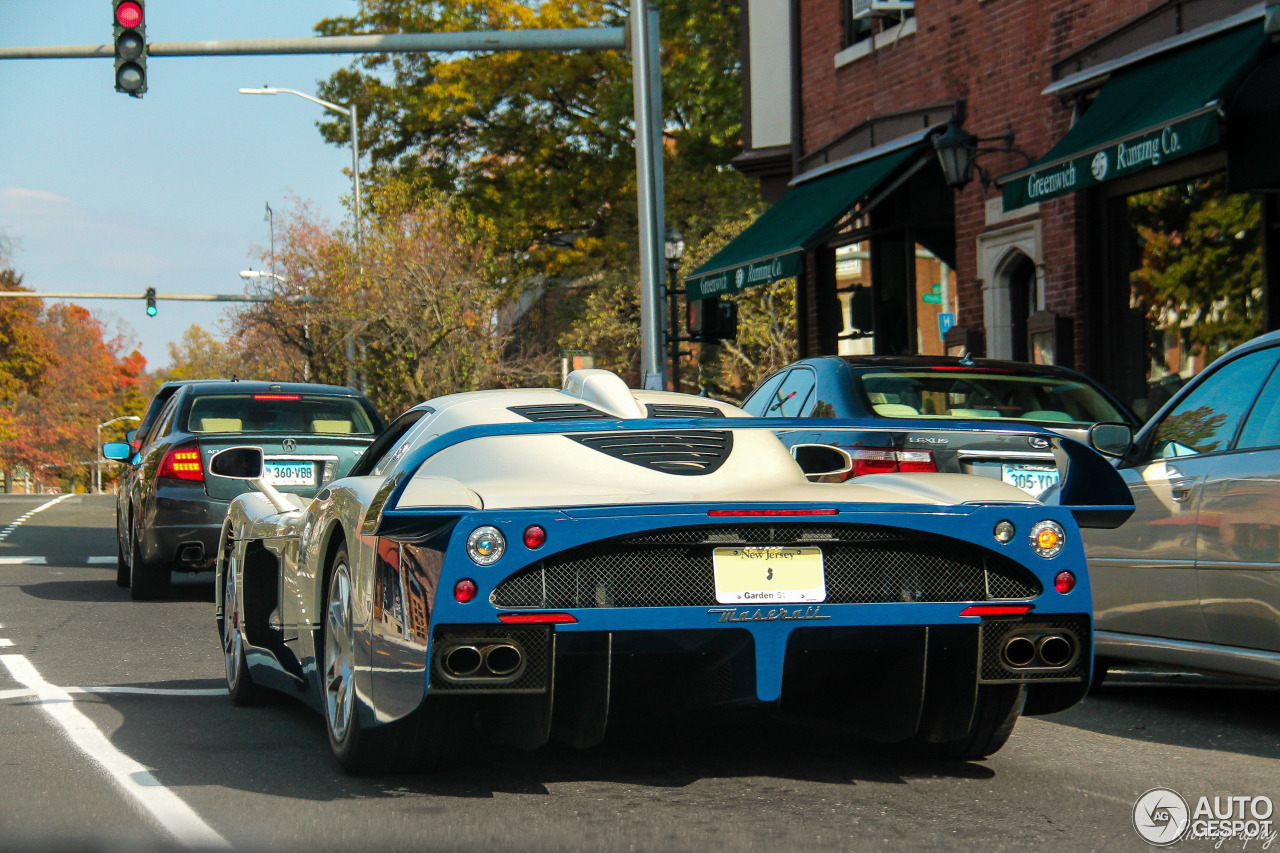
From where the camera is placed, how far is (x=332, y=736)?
545cm

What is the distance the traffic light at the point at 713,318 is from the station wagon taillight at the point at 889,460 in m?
8.67

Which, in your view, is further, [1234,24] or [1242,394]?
[1234,24]

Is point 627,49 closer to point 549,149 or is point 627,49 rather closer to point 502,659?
point 502,659

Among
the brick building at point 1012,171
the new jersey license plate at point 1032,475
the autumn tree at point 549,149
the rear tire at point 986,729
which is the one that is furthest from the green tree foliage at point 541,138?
the rear tire at point 986,729

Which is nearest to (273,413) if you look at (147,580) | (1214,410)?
(147,580)

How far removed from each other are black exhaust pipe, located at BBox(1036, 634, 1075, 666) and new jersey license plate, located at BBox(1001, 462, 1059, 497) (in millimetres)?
2739

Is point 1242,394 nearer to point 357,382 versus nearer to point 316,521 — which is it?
point 316,521

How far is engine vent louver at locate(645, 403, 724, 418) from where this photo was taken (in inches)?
243

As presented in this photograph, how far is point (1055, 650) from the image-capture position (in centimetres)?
492

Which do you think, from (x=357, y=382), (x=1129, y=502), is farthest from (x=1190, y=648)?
(x=357, y=382)

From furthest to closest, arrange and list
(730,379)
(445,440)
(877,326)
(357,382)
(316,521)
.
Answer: (730,379), (357,382), (877,326), (316,521), (445,440)

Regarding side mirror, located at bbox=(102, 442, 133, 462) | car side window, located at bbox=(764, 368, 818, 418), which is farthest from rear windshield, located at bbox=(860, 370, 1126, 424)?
side mirror, located at bbox=(102, 442, 133, 462)

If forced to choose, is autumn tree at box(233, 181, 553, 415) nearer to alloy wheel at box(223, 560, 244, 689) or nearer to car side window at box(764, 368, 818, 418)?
car side window at box(764, 368, 818, 418)

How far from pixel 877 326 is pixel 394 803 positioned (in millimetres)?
16500
